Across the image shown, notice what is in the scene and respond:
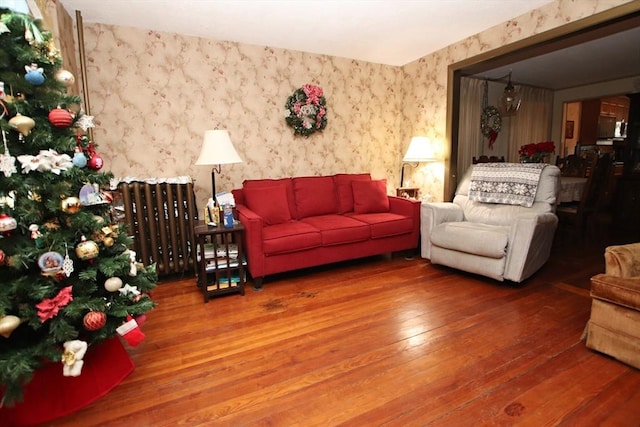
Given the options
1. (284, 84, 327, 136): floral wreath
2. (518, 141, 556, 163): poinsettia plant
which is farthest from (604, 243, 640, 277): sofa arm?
(284, 84, 327, 136): floral wreath

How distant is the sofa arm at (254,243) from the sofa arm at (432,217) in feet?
5.39

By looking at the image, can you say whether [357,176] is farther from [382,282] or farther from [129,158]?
[129,158]

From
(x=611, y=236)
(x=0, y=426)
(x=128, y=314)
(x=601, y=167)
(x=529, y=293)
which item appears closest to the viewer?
(x=0, y=426)

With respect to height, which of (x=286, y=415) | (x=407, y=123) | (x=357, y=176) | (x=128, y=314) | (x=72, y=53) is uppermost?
(x=72, y=53)

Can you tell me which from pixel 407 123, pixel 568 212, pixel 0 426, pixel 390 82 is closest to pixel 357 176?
pixel 407 123

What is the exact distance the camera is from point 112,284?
1.51 m

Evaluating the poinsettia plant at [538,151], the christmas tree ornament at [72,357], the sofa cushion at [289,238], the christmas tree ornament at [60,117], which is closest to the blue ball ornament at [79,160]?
the christmas tree ornament at [60,117]

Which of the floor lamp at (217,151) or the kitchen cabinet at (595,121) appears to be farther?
the kitchen cabinet at (595,121)

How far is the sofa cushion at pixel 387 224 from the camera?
318 centimetres

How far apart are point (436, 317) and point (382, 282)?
0.69 metres

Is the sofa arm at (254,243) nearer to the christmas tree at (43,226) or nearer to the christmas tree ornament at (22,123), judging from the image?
the christmas tree at (43,226)

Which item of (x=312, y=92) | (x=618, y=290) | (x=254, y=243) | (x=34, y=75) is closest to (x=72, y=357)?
(x=34, y=75)

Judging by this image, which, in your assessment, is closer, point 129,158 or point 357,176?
point 129,158

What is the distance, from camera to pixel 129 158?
3.03m
